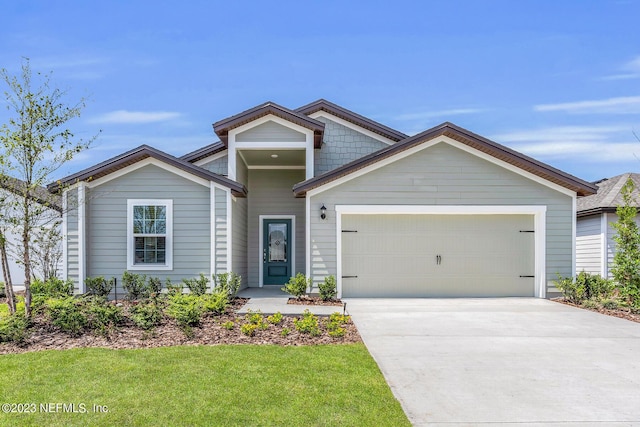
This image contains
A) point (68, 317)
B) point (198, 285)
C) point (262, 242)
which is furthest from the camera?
point (262, 242)

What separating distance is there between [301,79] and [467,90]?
212 inches

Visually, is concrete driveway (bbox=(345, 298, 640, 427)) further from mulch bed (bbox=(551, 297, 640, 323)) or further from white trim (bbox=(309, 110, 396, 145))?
white trim (bbox=(309, 110, 396, 145))

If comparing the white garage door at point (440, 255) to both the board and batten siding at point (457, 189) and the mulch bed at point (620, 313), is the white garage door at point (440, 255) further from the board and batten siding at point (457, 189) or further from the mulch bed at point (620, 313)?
the mulch bed at point (620, 313)

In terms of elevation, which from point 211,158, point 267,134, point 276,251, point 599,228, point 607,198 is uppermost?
point 267,134

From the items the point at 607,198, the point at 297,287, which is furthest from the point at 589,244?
the point at 297,287

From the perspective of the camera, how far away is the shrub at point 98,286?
11891mm

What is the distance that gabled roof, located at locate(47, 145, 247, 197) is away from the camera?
11.9m

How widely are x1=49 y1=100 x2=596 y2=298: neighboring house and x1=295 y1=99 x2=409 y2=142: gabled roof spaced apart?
2.58m

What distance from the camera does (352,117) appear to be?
1542cm

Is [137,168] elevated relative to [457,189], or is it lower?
elevated

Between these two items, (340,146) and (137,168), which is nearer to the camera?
(137,168)

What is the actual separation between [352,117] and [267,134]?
340cm

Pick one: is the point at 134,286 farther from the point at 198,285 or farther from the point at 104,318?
the point at 104,318

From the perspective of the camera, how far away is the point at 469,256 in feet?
41.8
